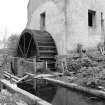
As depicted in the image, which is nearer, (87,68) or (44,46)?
(87,68)

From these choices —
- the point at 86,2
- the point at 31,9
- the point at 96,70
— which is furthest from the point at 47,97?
the point at 31,9

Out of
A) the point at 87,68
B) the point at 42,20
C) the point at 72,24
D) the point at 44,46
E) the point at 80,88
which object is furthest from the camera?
the point at 42,20

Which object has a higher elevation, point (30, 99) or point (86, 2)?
point (86, 2)

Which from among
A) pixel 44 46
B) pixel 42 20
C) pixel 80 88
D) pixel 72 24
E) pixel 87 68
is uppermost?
pixel 42 20

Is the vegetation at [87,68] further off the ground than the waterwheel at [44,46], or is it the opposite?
the waterwheel at [44,46]

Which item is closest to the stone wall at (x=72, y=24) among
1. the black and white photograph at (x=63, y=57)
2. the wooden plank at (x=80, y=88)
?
the black and white photograph at (x=63, y=57)

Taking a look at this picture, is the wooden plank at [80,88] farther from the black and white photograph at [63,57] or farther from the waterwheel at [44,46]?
the waterwheel at [44,46]

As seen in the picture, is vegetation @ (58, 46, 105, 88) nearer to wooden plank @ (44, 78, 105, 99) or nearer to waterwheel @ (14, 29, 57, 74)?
wooden plank @ (44, 78, 105, 99)

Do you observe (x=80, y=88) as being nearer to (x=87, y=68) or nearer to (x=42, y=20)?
(x=87, y=68)

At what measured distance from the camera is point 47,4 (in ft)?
37.6

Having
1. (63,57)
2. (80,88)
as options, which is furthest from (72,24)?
(80,88)

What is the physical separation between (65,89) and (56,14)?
546 cm

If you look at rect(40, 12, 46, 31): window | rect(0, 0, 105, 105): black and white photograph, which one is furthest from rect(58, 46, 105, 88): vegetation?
rect(40, 12, 46, 31): window

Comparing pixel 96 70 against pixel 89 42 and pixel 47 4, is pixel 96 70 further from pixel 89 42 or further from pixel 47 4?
pixel 47 4
